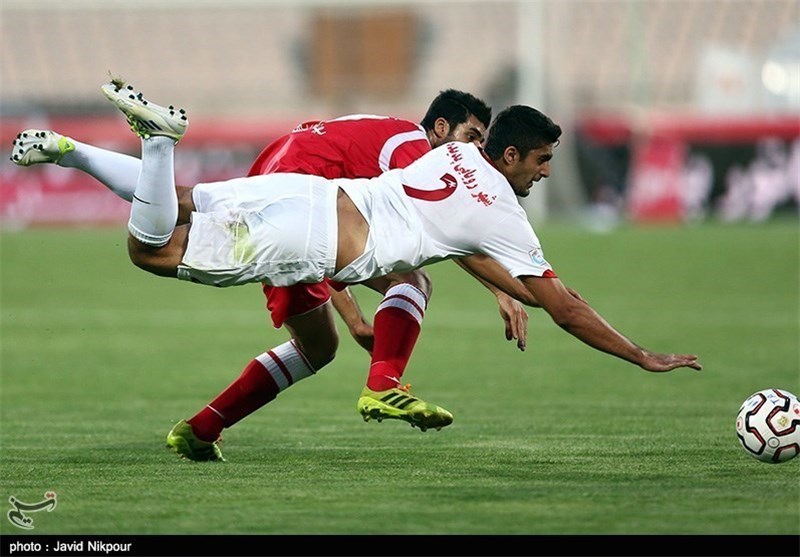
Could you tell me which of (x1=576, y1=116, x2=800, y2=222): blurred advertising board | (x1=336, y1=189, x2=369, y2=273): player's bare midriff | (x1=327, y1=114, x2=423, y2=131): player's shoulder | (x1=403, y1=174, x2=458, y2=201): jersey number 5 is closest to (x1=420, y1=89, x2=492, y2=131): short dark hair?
(x1=327, y1=114, x2=423, y2=131): player's shoulder

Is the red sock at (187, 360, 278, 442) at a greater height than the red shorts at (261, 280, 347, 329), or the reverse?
the red shorts at (261, 280, 347, 329)

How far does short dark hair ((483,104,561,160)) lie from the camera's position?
7.13 m

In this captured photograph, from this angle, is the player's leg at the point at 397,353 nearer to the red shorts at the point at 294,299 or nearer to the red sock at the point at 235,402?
the red shorts at the point at 294,299

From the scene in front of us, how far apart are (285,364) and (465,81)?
2632cm

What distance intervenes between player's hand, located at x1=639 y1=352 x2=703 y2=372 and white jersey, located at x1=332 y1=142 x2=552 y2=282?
0.69m

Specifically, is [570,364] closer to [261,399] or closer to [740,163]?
[261,399]

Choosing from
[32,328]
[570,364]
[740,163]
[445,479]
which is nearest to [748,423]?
[445,479]

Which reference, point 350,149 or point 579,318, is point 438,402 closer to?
point 350,149

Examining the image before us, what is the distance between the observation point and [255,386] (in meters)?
7.95

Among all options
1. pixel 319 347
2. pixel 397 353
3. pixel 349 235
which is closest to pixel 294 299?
pixel 319 347

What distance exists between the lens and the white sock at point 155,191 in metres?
6.82

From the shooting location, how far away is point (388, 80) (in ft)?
107

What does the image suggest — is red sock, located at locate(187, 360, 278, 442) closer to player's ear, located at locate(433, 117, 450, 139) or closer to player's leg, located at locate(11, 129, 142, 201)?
player's leg, located at locate(11, 129, 142, 201)

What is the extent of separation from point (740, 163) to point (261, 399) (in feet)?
64.0
